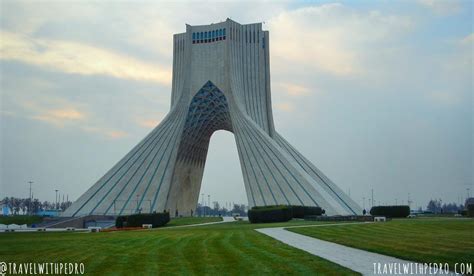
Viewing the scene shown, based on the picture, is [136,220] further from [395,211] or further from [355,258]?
[355,258]

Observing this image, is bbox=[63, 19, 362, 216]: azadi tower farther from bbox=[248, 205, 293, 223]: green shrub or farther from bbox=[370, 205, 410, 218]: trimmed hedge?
bbox=[248, 205, 293, 223]: green shrub

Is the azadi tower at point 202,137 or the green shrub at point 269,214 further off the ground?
the azadi tower at point 202,137

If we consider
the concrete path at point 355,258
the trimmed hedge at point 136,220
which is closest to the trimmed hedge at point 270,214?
the trimmed hedge at point 136,220

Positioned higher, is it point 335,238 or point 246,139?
point 246,139

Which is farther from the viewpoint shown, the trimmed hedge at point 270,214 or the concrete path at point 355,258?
the trimmed hedge at point 270,214

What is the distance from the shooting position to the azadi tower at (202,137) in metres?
39.6

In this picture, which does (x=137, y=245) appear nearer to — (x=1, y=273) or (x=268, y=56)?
(x=1, y=273)

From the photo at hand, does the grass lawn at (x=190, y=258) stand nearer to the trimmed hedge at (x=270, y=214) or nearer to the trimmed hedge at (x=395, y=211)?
the trimmed hedge at (x=270, y=214)

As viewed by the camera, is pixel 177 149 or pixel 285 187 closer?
pixel 285 187

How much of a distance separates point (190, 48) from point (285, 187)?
17.7m

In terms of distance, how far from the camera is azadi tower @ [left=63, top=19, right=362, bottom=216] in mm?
39625

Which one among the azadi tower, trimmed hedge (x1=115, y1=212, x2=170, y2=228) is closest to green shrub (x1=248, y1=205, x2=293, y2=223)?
trimmed hedge (x1=115, y1=212, x2=170, y2=228)

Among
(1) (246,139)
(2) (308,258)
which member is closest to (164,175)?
(1) (246,139)

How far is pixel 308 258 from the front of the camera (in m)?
10.3
